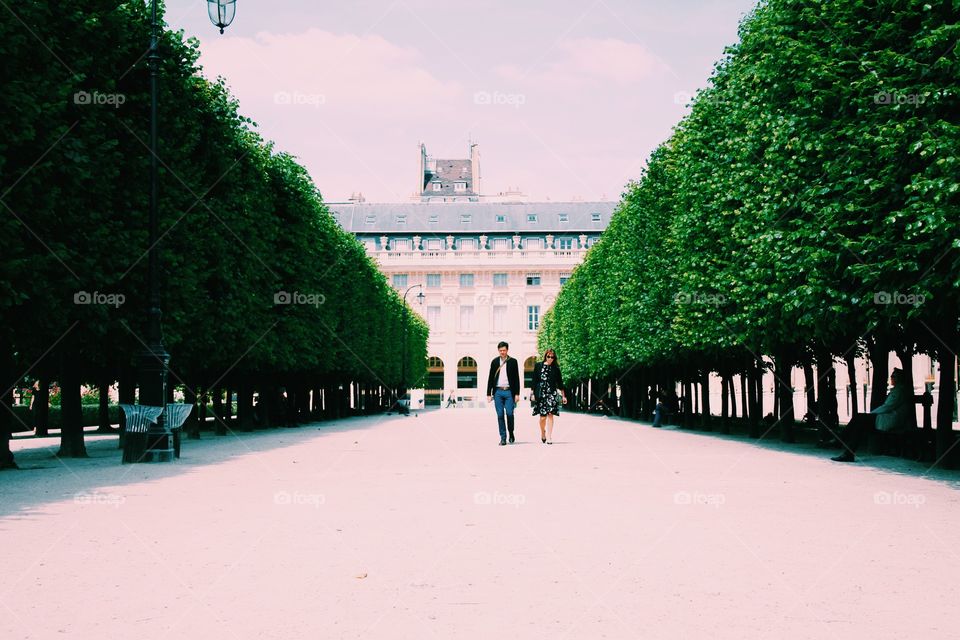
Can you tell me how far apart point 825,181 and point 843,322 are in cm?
273

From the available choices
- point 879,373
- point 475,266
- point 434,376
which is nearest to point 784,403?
point 879,373

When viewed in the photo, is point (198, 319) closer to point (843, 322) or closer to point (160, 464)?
point (160, 464)

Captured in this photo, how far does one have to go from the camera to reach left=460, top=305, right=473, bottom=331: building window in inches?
4289

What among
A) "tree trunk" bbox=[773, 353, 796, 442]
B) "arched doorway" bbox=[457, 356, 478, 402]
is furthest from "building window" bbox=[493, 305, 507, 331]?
"tree trunk" bbox=[773, 353, 796, 442]

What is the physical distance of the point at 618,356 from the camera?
40.3 metres

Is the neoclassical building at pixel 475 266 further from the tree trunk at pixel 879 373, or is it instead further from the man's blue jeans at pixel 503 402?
the man's blue jeans at pixel 503 402

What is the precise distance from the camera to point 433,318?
109312 millimetres

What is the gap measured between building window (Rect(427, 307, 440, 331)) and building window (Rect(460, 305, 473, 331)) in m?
A: 2.69

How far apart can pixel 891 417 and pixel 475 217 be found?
3718 inches

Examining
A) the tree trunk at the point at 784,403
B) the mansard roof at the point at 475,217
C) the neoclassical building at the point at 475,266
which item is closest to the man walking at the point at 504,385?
the tree trunk at the point at 784,403

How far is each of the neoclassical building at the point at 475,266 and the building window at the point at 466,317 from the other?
112 millimetres

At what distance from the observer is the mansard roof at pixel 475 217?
110m

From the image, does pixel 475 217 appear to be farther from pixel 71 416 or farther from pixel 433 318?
pixel 71 416

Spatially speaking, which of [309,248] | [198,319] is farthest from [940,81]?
[309,248]
